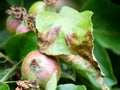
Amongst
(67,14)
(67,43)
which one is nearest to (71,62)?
(67,43)

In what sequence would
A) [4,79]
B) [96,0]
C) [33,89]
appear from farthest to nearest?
[96,0]
[4,79]
[33,89]

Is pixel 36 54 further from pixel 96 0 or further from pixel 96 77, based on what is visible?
pixel 96 0

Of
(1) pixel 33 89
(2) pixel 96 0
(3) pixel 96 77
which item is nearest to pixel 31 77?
(1) pixel 33 89

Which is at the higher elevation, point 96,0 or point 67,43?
point 67,43

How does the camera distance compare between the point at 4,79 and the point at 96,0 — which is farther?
the point at 96,0

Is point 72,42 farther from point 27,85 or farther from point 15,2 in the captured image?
point 15,2

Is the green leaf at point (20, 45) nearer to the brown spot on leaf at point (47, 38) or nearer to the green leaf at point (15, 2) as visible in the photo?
the brown spot on leaf at point (47, 38)

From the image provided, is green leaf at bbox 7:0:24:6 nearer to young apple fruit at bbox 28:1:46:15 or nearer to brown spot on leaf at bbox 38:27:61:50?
young apple fruit at bbox 28:1:46:15

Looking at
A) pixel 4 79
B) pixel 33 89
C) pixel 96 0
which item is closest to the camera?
pixel 33 89
